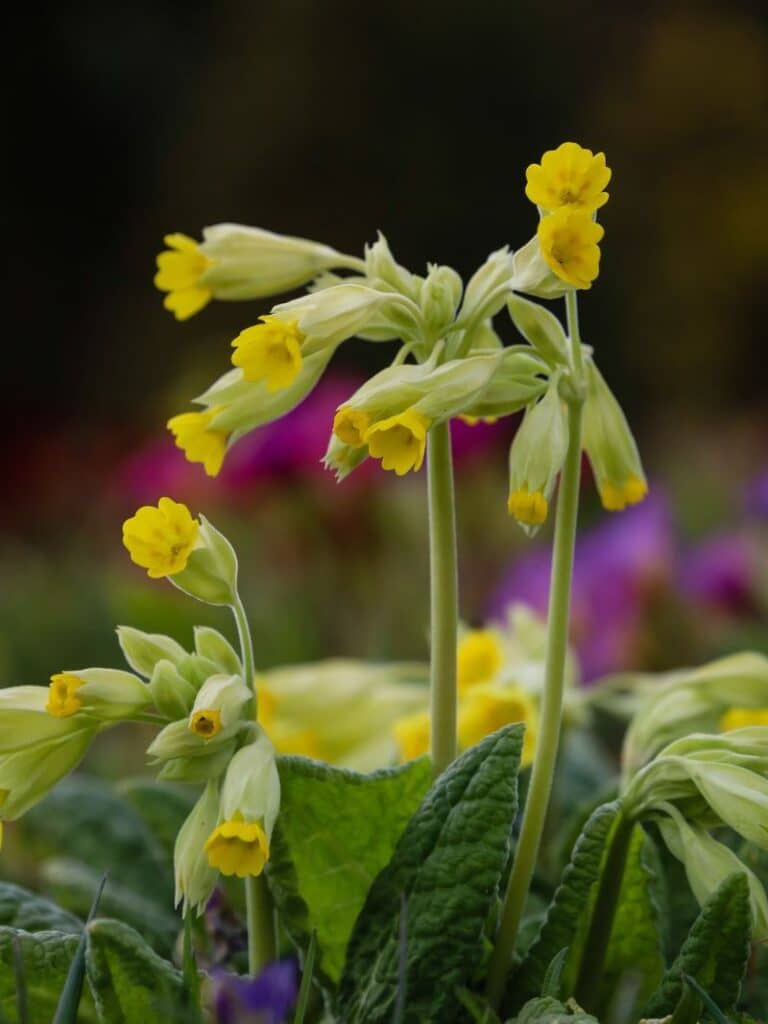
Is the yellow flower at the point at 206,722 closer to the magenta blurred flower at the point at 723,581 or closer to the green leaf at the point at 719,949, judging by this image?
the green leaf at the point at 719,949

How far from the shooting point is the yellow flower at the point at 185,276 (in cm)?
68

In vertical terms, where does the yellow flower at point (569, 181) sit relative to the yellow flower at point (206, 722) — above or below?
above

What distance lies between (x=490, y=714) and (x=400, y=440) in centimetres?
30

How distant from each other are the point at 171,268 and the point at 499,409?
0.55 ft

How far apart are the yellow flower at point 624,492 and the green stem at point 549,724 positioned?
24 millimetres

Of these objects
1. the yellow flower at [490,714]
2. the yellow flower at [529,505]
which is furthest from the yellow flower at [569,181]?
the yellow flower at [490,714]

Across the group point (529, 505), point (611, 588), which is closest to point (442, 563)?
point (529, 505)

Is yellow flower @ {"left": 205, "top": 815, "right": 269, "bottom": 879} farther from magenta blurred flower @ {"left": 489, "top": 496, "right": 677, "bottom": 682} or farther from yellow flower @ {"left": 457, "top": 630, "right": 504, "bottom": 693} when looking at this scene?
magenta blurred flower @ {"left": 489, "top": 496, "right": 677, "bottom": 682}

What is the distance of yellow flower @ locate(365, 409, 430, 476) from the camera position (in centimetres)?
56

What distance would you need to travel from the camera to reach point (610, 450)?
2.16 feet

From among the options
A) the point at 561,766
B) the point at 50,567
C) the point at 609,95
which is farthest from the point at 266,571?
the point at 609,95

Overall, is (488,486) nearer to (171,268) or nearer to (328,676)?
(328,676)

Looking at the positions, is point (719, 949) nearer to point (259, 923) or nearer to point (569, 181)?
point (259, 923)

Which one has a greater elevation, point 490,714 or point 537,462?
point 537,462
